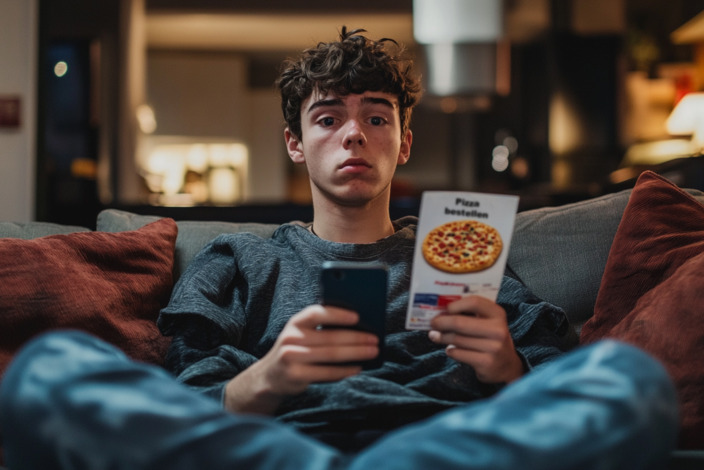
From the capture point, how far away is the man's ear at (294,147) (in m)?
1.74

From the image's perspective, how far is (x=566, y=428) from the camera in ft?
2.55

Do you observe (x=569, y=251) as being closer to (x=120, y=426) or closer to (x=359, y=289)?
(x=359, y=289)

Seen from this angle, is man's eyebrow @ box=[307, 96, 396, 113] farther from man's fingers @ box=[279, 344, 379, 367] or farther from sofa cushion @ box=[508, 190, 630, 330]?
man's fingers @ box=[279, 344, 379, 367]

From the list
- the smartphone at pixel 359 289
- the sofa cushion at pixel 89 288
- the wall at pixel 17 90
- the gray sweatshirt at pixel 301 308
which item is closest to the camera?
the smartphone at pixel 359 289

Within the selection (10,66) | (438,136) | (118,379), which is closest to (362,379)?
(118,379)

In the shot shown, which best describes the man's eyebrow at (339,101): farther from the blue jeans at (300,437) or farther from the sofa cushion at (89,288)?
the blue jeans at (300,437)

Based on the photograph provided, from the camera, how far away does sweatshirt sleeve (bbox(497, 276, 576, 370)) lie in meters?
1.42

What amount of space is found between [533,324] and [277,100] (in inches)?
113

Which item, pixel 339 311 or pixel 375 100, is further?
pixel 375 100

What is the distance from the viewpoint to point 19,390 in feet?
2.78

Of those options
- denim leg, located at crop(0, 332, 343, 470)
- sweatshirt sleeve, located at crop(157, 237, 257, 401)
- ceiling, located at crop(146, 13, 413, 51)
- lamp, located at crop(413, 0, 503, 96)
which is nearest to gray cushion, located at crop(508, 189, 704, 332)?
sweatshirt sleeve, located at crop(157, 237, 257, 401)

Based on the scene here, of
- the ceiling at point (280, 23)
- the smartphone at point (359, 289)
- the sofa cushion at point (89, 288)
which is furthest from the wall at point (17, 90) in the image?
the ceiling at point (280, 23)

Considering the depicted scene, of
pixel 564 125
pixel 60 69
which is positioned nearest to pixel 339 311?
pixel 60 69

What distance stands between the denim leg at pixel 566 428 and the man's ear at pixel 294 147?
997 millimetres
